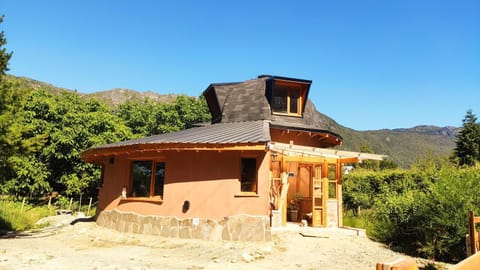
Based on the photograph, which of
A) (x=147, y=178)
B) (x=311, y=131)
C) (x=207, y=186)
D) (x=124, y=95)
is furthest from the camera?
(x=124, y=95)

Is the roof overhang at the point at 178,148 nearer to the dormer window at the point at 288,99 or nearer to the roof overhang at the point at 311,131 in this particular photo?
the roof overhang at the point at 311,131

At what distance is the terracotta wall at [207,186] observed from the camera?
31.8 ft

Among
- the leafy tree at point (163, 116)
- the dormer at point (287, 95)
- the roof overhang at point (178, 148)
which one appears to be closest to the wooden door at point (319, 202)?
the roof overhang at point (178, 148)

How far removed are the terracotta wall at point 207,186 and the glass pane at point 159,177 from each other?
0.26 metres

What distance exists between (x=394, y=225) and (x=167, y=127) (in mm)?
23992

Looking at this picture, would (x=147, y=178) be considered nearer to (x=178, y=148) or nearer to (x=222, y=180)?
(x=178, y=148)

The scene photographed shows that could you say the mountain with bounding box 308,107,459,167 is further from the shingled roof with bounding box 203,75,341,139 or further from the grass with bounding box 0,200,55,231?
the grass with bounding box 0,200,55,231

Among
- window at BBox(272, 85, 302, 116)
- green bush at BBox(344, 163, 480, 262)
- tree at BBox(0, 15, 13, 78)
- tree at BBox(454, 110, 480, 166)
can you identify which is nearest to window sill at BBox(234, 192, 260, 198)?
green bush at BBox(344, 163, 480, 262)

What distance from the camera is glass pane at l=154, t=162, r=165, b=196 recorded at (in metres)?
11.0

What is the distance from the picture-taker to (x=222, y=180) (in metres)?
9.98

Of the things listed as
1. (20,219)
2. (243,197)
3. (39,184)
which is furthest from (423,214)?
(39,184)

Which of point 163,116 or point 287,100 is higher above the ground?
point 163,116

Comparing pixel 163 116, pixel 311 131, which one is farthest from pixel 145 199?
pixel 163 116

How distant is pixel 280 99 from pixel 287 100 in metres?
0.32
